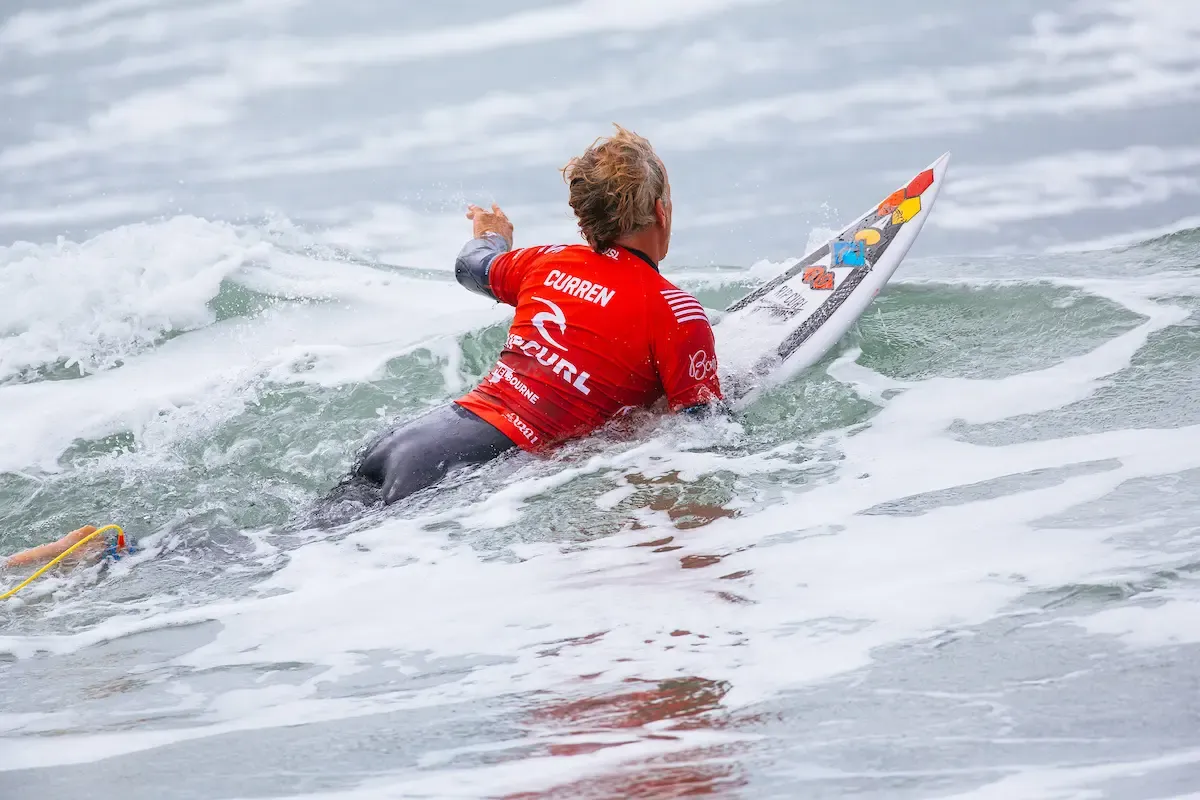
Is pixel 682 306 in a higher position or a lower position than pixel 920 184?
lower

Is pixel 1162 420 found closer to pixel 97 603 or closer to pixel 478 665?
pixel 478 665

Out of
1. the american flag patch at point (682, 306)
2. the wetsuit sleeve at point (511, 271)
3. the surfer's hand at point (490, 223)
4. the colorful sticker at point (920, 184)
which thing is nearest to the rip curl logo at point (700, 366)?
the american flag patch at point (682, 306)

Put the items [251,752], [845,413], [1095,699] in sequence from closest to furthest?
[1095,699] → [251,752] → [845,413]

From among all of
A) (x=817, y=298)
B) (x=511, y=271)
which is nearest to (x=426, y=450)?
(x=511, y=271)

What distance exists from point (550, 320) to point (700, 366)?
0.54 m

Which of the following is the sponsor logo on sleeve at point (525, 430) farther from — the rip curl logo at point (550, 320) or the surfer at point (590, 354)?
the rip curl logo at point (550, 320)

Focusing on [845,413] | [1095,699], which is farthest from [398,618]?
[845,413]

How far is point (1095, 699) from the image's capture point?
2.28m

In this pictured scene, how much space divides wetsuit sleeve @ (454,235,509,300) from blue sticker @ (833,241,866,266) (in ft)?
5.60

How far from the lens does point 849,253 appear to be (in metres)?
5.75

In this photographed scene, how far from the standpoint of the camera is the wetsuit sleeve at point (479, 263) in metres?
4.66

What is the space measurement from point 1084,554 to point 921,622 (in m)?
0.53

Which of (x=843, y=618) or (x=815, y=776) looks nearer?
(x=815, y=776)

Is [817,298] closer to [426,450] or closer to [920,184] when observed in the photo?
[920,184]
